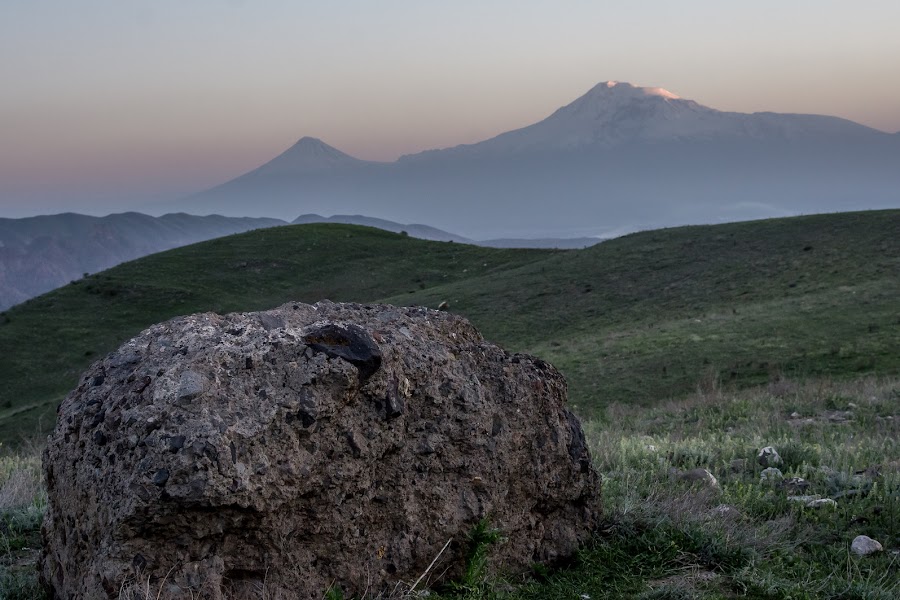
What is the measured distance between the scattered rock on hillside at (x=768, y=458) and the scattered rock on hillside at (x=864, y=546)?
7.62 feet

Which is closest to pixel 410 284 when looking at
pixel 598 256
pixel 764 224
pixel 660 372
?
pixel 598 256

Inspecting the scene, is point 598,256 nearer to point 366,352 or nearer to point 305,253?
point 305,253

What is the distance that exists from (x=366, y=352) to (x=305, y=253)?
50.0 metres

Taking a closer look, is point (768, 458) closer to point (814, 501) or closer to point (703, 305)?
point (814, 501)

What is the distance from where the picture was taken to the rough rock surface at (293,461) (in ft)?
11.4

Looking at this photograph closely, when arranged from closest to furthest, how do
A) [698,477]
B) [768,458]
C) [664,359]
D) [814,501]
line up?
[814,501] < [698,477] < [768,458] < [664,359]

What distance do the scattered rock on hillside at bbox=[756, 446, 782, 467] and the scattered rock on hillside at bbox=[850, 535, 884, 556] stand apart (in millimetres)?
2322

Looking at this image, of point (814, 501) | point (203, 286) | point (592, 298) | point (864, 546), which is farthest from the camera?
point (203, 286)

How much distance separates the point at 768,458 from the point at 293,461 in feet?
18.4

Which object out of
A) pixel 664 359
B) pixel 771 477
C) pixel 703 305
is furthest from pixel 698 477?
pixel 703 305

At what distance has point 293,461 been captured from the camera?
372 cm

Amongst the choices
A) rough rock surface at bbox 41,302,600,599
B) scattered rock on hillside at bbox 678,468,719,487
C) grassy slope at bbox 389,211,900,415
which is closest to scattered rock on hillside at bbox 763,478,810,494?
scattered rock on hillside at bbox 678,468,719,487

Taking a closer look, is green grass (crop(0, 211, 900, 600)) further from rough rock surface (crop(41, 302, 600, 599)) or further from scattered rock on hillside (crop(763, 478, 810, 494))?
rough rock surface (crop(41, 302, 600, 599))

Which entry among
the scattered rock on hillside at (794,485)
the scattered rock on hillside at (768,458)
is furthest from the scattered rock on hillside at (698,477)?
the scattered rock on hillside at (768,458)
